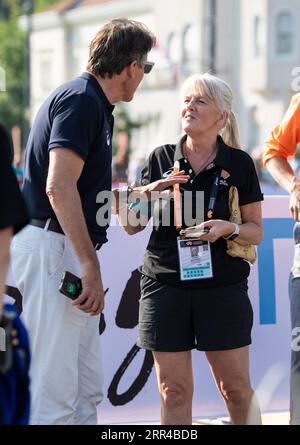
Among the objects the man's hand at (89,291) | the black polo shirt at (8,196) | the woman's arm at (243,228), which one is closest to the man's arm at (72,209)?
the man's hand at (89,291)

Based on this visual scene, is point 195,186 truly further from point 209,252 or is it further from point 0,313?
point 0,313

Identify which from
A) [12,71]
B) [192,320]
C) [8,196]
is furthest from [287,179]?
[12,71]

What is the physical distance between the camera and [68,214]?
14.4 feet

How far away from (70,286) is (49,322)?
0.77 ft

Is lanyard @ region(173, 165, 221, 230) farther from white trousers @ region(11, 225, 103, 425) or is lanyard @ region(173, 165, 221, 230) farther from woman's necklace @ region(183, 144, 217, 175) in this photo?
white trousers @ region(11, 225, 103, 425)

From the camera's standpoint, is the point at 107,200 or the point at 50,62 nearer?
the point at 107,200

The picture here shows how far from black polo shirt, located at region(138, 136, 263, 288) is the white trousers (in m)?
0.51

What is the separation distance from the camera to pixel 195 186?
4961 millimetres

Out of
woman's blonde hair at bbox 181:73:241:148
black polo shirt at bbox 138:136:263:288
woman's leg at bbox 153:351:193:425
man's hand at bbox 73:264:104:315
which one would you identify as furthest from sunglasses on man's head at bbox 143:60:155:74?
woman's leg at bbox 153:351:193:425

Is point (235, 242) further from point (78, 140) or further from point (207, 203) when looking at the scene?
point (78, 140)

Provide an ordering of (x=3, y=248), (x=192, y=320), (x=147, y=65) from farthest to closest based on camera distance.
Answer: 1. (x=192, y=320)
2. (x=147, y=65)
3. (x=3, y=248)

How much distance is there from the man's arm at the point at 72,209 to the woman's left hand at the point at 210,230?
0.63 m
